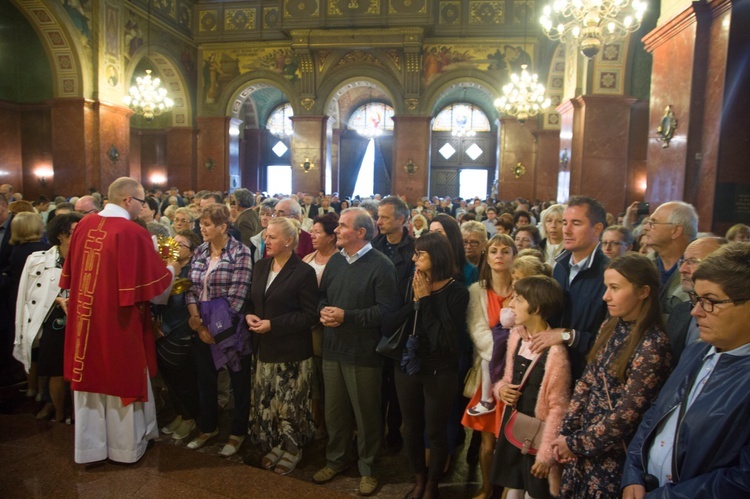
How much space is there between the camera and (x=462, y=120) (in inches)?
988

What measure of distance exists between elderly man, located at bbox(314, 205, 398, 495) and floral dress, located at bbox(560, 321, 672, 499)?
1396 mm

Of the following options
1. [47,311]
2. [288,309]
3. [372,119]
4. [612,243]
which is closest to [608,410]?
[612,243]

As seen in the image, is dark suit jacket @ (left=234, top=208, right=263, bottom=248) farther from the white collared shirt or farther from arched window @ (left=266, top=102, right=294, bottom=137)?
arched window @ (left=266, top=102, right=294, bottom=137)

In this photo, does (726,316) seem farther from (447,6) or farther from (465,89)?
(465,89)

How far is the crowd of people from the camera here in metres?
2.08

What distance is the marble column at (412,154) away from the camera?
18000 mm

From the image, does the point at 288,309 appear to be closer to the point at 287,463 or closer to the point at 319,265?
the point at 319,265

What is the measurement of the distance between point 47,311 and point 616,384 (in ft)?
13.9

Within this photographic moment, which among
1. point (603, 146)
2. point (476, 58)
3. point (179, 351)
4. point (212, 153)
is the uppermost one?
point (476, 58)

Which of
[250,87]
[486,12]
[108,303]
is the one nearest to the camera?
[108,303]

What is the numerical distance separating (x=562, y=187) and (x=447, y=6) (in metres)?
8.87

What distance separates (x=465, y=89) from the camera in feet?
77.2

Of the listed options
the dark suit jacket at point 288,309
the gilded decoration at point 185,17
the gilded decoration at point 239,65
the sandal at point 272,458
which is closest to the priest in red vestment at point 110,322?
the dark suit jacket at point 288,309

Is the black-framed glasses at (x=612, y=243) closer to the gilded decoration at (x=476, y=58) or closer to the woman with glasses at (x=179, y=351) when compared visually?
the woman with glasses at (x=179, y=351)
